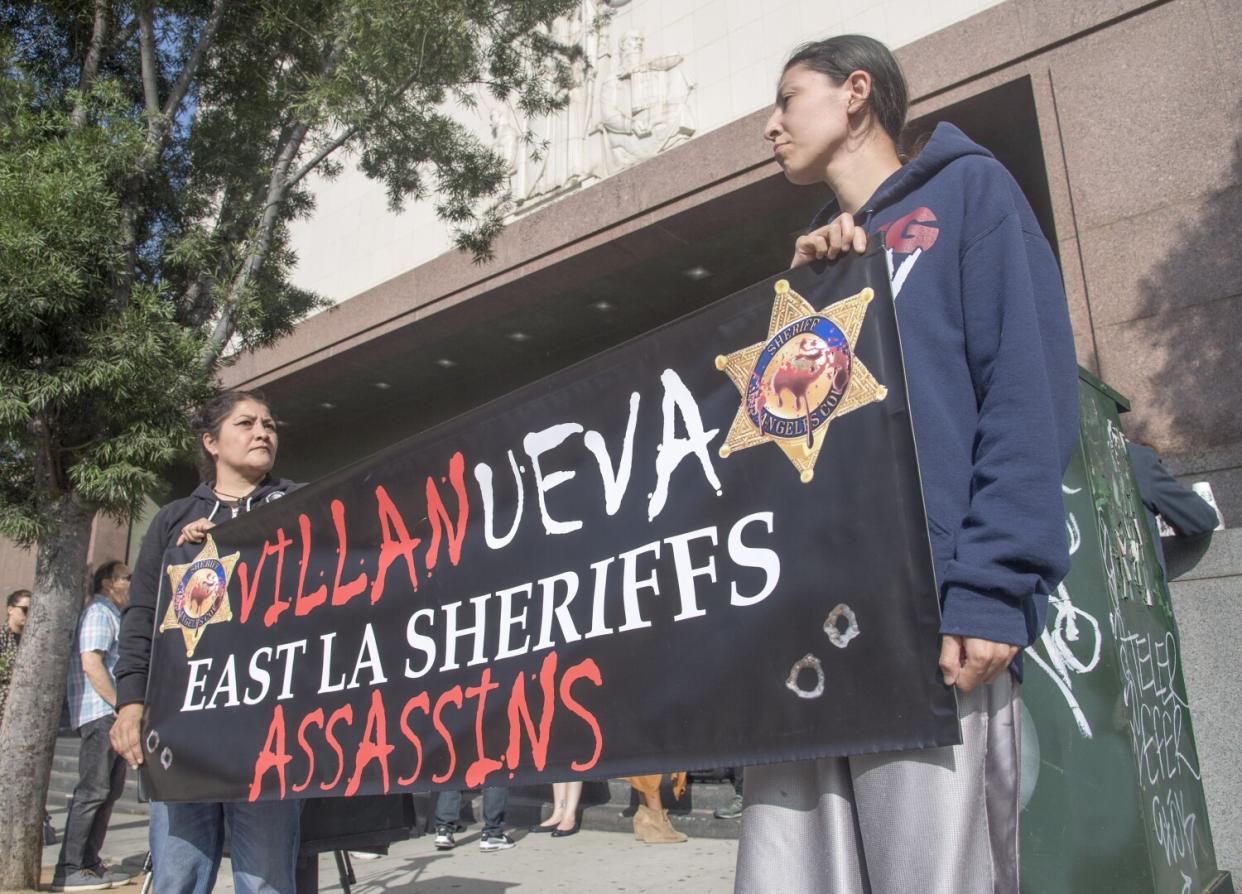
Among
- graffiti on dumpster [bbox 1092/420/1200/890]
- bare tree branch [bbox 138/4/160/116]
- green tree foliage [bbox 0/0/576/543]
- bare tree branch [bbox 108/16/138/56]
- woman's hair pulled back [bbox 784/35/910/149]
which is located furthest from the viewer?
bare tree branch [bbox 108/16/138/56]

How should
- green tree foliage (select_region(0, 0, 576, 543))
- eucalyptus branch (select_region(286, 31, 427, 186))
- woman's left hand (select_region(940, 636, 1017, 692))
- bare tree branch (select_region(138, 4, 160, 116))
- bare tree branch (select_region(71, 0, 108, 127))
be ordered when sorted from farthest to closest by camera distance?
eucalyptus branch (select_region(286, 31, 427, 186))
bare tree branch (select_region(71, 0, 108, 127))
bare tree branch (select_region(138, 4, 160, 116))
green tree foliage (select_region(0, 0, 576, 543))
woman's left hand (select_region(940, 636, 1017, 692))

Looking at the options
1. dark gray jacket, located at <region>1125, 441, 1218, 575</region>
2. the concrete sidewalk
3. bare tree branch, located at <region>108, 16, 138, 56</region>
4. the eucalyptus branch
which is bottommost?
the concrete sidewalk

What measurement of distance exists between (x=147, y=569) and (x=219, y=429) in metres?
0.54

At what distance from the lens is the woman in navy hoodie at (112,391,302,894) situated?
2859 millimetres

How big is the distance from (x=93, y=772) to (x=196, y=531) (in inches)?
145

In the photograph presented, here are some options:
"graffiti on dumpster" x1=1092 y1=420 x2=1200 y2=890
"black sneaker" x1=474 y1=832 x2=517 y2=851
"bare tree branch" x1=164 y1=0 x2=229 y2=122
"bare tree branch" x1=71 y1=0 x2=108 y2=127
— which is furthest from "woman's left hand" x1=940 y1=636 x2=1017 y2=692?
"bare tree branch" x1=71 y1=0 x2=108 y2=127

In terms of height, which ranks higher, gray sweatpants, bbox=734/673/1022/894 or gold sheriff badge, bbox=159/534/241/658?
gold sheriff badge, bbox=159/534/241/658

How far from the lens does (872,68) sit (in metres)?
1.94

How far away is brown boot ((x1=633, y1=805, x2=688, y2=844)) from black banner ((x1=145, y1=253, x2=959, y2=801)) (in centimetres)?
376

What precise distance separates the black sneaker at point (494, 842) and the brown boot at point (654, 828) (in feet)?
2.85

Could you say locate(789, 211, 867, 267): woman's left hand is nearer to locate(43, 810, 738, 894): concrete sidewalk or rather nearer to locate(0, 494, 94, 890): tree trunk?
locate(43, 810, 738, 894): concrete sidewalk

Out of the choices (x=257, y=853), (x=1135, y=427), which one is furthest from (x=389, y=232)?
(x=257, y=853)

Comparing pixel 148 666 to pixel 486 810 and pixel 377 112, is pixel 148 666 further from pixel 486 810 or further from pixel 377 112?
pixel 377 112

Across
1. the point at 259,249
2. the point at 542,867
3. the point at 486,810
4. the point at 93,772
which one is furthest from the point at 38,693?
the point at 542,867
